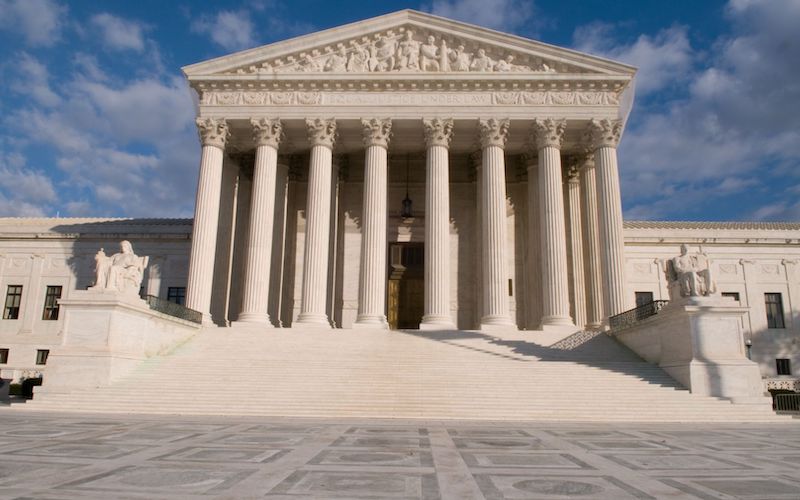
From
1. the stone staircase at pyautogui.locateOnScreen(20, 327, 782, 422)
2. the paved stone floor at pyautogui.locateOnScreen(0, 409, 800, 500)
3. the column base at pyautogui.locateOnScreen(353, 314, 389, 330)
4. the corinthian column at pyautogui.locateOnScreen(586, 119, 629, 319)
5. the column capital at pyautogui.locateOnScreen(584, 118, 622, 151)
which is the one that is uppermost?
the column capital at pyautogui.locateOnScreen(584, 118, 622, 151)

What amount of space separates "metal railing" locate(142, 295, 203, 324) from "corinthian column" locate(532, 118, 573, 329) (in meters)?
17.8

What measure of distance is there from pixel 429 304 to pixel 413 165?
13.0m

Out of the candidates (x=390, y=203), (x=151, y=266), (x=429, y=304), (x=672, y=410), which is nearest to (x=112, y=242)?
(x=151, y=266)

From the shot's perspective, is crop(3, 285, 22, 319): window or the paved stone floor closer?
the paved stone floor

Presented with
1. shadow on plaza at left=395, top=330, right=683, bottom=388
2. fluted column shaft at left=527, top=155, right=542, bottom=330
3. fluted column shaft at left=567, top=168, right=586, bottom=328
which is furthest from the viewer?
fluted column shaft at left=527, top=155, right=542, bottom=330

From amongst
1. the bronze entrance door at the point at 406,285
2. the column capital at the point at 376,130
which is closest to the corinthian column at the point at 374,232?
the column capital at the point at 376,130

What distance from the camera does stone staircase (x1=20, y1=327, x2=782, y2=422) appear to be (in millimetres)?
16594

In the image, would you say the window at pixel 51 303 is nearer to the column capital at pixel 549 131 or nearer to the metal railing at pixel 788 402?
the column capital at pixel 549 131

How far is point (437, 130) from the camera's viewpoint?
30.3m

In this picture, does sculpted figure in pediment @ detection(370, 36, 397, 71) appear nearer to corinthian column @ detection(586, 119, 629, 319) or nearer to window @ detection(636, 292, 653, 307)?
corinthian column @ detection(586, 119, 629, 319)

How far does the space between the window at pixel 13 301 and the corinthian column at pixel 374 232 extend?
83.0 ft

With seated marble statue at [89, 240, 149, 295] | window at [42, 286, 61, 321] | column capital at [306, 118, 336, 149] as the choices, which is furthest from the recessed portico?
window at [42, 286, 61, 321]

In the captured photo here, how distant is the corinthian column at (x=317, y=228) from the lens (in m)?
28.6

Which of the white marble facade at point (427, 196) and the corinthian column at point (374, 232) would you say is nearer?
the corinthian column at point (374, 232)
